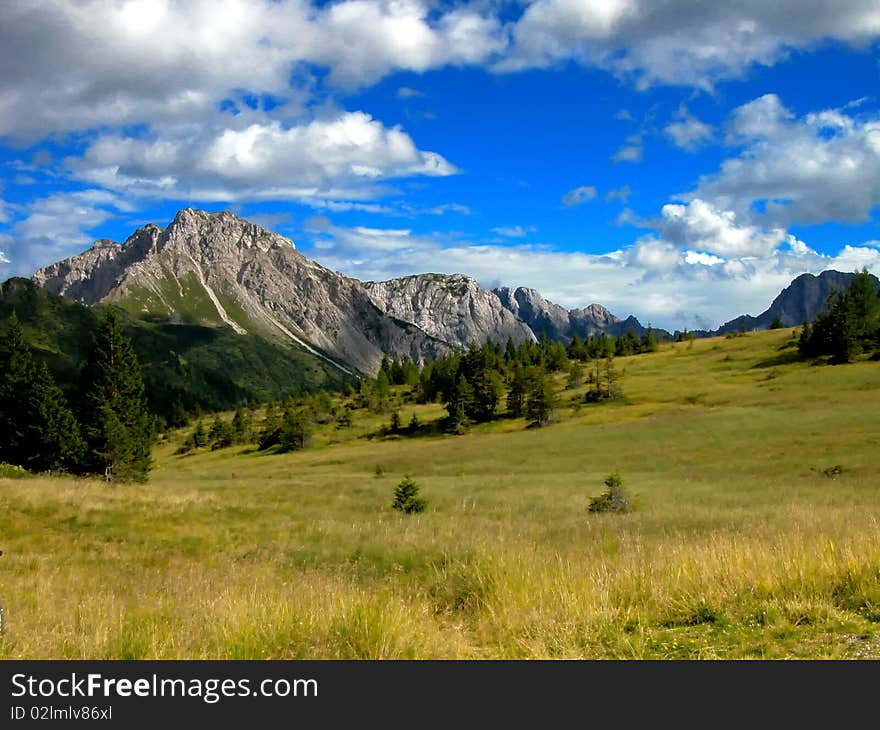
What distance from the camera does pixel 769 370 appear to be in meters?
93.2

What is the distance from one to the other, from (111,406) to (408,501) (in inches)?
1111

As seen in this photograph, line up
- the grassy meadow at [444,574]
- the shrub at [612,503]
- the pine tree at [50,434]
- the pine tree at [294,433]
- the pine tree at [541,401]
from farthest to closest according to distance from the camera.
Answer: the pine tree at [294,433]
the pine tree at [541,401]
the pine tree at [50,434]
the shrub at [612,503]
the grassy meadow at [444,574]

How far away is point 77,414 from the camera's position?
42.6 m

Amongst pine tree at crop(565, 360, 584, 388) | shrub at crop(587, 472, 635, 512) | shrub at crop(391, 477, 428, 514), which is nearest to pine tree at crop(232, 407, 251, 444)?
pine tree at crop(565, 360, 584, 388)

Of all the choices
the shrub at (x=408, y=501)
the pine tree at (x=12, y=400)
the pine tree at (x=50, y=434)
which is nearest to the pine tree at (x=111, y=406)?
the pine tree at (x=50, y=434)

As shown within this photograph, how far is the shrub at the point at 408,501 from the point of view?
80.2 ft

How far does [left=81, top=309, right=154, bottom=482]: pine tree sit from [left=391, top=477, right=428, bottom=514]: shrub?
84.6 ft

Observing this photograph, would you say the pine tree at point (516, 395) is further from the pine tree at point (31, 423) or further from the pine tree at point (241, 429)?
the pine tree at point (31, 423)

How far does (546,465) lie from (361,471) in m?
19.7

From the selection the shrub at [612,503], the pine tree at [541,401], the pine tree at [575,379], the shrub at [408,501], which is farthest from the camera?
the pine tree at [575,379]

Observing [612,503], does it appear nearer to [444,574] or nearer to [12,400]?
[444,574]

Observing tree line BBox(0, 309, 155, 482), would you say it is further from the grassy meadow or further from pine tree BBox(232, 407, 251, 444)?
pine tree BBox(232, 407, 251, 444)

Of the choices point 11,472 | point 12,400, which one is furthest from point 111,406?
point 11,472
